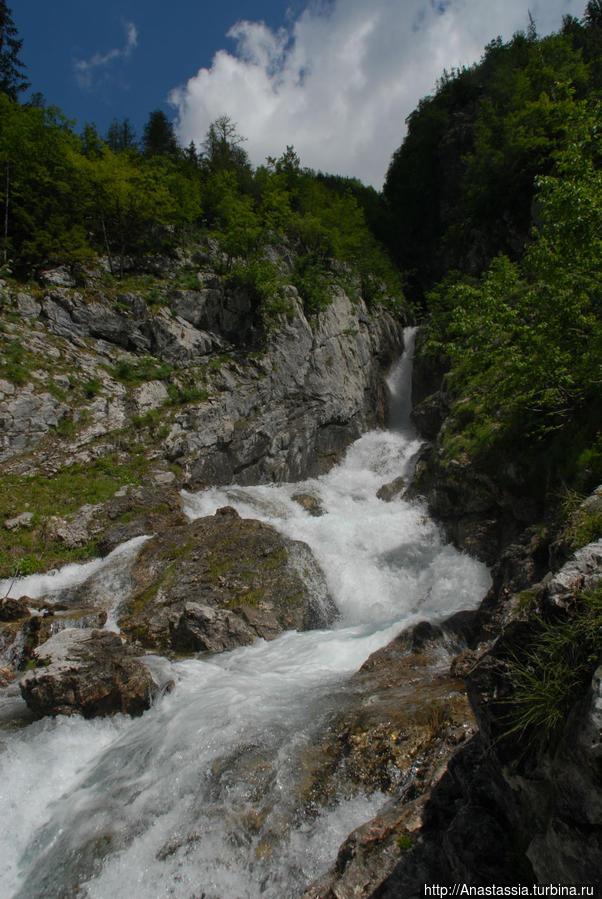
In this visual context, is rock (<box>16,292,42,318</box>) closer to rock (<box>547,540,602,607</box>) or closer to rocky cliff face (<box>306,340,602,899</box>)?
rocky cliff face (<box>306,340,602,899</box>)

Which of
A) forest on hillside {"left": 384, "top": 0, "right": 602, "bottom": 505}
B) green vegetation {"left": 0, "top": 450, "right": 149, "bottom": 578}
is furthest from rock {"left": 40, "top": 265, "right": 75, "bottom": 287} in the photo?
forest on hillside {"left": 384, "top": 0, "right": 602, "bottom": 505}

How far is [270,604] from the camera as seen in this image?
1177cm

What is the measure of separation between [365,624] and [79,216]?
26.1m

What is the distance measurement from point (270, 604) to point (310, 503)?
7.52m

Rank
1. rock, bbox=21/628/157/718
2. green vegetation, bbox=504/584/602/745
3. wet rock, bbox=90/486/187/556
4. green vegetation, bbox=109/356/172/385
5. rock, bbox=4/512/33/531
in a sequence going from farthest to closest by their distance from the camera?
green vegetation, bbox=109/356/172/385
wet rock, bbox=90/486/187/556
rock, bbox=4/512/33/531
rock, bbox=21/628/157/718
green vegetation, bbox=504/584/602/745

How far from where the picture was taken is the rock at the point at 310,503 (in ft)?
60.6

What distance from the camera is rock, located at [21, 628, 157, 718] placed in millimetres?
7395

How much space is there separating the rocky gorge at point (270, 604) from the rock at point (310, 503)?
0.27ft

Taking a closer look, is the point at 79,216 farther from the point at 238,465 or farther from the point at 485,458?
the point at 485,458

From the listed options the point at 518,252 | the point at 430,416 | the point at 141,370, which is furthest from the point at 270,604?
the point at 518,252

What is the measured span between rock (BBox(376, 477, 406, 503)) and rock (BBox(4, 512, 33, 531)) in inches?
538

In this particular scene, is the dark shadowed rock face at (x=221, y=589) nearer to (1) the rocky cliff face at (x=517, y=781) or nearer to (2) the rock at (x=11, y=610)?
(2) the rock at (x=11, y=610)

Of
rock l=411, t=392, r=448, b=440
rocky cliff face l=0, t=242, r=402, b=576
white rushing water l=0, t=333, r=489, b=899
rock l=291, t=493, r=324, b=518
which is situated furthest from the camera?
rock l=411, t=392, r=448, b=440

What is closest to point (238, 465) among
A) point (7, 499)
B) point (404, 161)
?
point (7, 499)
